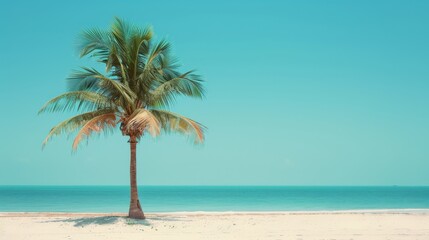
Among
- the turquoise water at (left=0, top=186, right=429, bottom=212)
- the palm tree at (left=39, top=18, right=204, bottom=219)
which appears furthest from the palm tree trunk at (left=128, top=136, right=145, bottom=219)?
the turquoise water at (left=0, top=186, right=429, bottom=212)

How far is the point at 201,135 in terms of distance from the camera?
16.2 metres

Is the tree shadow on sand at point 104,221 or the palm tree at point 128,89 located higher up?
the palm tree at point 128,89

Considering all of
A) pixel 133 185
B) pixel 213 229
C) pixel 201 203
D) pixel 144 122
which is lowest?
pixel 213 229

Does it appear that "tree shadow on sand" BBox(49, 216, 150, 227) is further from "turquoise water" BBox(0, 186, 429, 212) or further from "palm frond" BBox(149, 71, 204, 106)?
"turquoise water" BBox(0, 186, 429, 212)

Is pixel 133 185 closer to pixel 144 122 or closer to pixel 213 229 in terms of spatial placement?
pixel 144 122

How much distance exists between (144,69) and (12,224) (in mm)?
6418

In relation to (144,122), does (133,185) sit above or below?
below

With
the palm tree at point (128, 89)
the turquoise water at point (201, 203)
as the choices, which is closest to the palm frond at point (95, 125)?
the palm tree at point (128, 89)

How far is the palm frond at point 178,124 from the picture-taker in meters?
16.1

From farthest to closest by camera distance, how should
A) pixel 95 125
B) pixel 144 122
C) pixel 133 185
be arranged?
pixel 133 185
pixel 95 125
pixel 144 122

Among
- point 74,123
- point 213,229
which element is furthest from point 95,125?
point 213,229

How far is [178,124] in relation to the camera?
1659 cm

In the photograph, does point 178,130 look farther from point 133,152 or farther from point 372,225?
point 372,225

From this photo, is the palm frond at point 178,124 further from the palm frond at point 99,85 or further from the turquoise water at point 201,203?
the turquoise water at point 201,203
